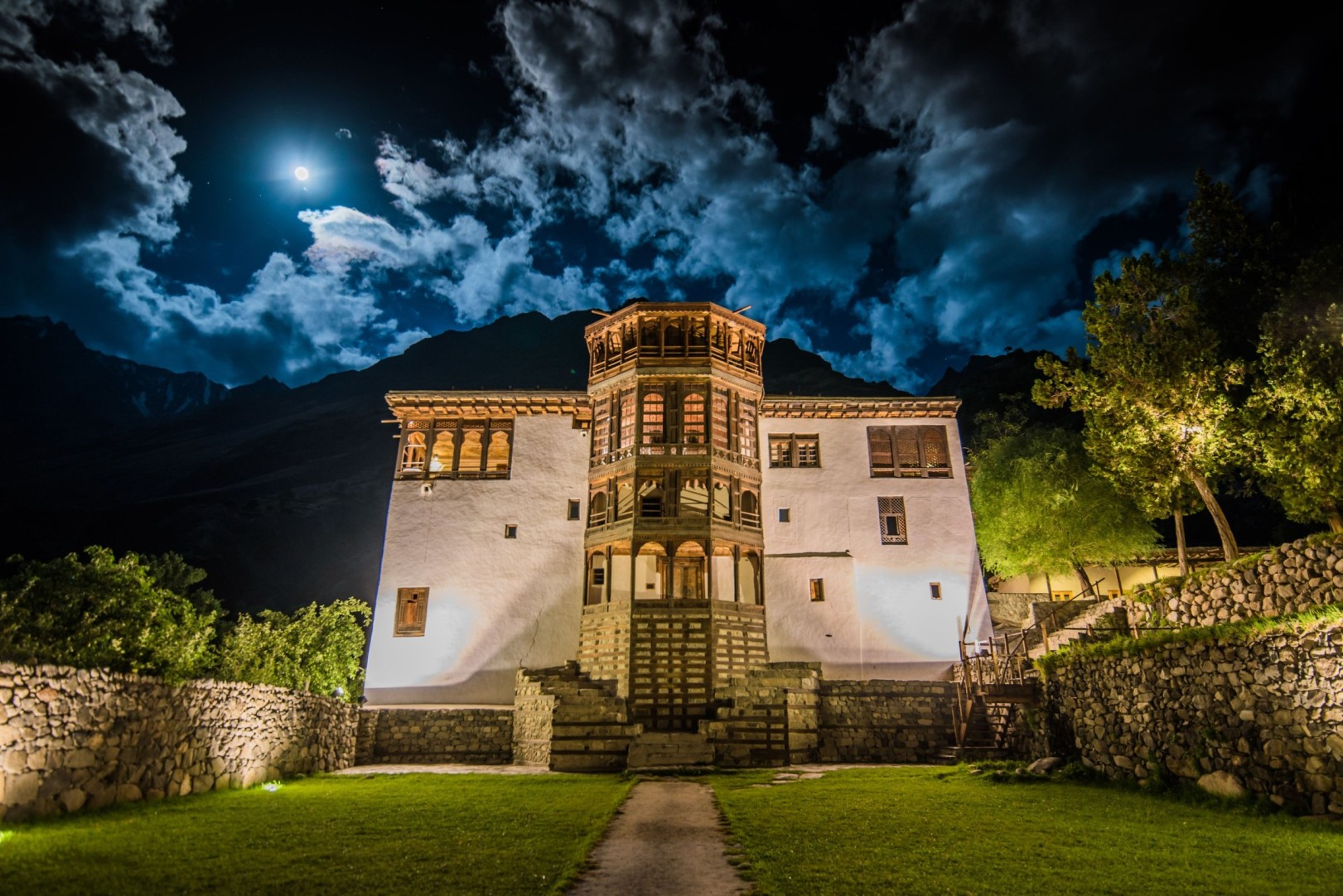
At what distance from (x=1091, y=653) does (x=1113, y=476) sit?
7290 millimetres

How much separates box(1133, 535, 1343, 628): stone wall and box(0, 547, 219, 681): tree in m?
18.8

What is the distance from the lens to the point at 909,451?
28.4 m

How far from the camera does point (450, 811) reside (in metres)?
10.9

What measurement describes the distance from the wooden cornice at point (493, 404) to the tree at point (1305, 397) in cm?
2029

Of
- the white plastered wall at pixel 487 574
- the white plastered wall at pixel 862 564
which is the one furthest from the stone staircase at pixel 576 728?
the white plastered wall at pixel 862 564

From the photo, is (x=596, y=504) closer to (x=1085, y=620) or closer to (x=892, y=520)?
(x=892, y=520)

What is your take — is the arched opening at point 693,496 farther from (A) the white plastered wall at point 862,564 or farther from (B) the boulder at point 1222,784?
(B) the boulder at point 1222,784

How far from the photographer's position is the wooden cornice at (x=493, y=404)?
1089 inches

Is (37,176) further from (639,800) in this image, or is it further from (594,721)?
(639,800)

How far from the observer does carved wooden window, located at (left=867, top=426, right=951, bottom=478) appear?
28078mm

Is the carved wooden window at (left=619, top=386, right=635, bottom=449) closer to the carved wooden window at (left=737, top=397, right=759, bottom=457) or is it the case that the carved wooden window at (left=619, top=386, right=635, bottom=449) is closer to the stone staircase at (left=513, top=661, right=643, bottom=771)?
the carved wooden window at (left=737, top=397, right=759, bottom=457)

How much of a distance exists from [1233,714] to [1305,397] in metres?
8.22

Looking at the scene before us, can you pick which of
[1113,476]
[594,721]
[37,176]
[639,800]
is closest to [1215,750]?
[639,800]

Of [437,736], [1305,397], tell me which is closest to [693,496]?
[437,736]
